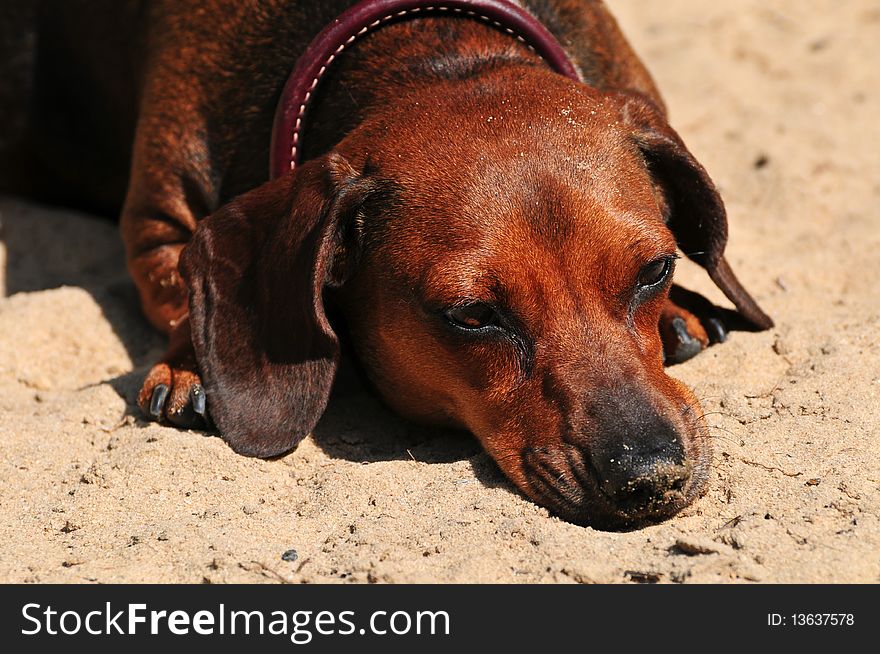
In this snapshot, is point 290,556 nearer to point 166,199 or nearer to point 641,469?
point 641,469

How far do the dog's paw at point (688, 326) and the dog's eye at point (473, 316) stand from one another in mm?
957

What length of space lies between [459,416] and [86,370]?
1.83 meters

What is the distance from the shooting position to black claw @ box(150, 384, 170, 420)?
4355 mm

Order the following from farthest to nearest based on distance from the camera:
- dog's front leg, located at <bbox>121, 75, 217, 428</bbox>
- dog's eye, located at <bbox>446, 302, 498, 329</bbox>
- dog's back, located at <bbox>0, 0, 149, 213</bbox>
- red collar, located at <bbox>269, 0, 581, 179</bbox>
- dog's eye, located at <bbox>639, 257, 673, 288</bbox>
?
dog's back, located at <bbox>0, 0, 149, 213</bbox> → dog's front leg, located at <bbox>121, 75, 217, 428</bbox> → red collar, located at <bbox>269, 0, 581, 179</bbox> → dog's eye, located at <bbox>639, 257, 673, 288</bbox> → dog's eye, located at <bbox>446, 302, 498, 329</bbox>

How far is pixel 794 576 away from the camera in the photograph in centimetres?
321

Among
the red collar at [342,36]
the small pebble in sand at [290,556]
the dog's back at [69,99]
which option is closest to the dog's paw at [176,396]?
the red collar at [342,36]

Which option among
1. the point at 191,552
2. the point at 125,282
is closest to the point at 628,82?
the point at 125,282

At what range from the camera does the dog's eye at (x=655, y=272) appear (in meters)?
3.89

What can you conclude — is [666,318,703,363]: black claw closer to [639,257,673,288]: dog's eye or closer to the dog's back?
[639,257,673,288]: dog's eye

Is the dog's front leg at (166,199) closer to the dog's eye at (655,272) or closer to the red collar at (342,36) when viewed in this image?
the red collar at (342,36)

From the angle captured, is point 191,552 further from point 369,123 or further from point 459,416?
point 369,123

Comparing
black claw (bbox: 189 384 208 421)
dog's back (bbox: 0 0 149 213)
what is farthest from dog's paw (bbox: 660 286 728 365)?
dog's back (bbox: 0 0 149 213)

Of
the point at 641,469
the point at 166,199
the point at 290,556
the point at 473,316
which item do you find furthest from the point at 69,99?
the point at 641,469

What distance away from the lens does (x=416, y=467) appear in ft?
12.9
